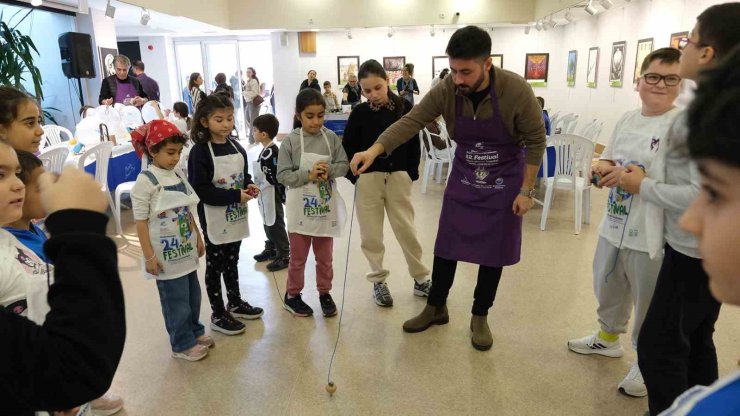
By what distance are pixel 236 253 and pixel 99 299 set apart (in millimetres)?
1862

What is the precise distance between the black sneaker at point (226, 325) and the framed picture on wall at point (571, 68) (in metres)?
10.2

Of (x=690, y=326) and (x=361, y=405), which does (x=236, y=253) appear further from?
(x=690, y=326)

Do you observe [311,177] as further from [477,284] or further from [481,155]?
[477,284]

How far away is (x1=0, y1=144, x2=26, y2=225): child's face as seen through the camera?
1.04 m

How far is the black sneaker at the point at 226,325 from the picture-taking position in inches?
100

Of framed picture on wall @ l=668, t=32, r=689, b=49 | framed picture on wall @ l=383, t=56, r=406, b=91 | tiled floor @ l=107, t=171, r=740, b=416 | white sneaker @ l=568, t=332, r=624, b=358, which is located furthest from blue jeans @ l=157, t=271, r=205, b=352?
framed picture on wall @ l=383, t=56, r=406, b=91

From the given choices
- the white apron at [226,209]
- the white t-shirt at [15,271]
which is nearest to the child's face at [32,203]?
the white t-shirt at [15,271]

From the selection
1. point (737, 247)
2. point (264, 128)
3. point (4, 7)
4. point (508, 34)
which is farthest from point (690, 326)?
point (508, 34)

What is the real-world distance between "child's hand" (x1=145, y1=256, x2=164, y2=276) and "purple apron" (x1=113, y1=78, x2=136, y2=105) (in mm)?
4608

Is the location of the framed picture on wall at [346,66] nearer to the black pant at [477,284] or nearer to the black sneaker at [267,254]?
the black sneaker at [267,254]

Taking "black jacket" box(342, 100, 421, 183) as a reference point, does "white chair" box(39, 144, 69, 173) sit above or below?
below

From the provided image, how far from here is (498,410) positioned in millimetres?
1957

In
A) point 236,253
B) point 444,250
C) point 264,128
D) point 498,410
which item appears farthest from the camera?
point 264,128

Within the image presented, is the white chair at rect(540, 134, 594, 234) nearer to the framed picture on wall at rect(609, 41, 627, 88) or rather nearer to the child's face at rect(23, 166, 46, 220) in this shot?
the child's face at rect(23, 166, 46, 220)
